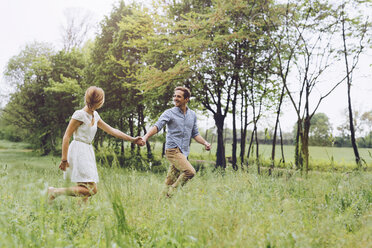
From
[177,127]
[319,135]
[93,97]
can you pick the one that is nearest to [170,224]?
[93,97]

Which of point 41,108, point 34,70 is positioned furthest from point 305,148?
point 34,70

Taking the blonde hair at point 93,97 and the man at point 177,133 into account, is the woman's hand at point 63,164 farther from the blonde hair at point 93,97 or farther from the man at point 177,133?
the man at point 177,133

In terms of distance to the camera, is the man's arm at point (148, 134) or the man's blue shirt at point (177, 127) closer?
the man's arm at point (148, 134)

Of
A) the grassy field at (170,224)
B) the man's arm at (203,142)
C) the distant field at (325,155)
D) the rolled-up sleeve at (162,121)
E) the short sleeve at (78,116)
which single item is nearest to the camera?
the grassy field at (170,224)

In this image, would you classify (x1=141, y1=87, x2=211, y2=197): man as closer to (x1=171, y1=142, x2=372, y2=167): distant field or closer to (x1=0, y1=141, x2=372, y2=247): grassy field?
(x1=171, y1=142, x2=372, y2=167): distant field

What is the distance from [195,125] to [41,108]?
66.7 feet

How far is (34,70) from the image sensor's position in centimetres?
2222

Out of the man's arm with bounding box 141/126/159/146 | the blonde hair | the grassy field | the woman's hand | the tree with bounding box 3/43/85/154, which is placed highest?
the tree with bounding box 3/43/85/154

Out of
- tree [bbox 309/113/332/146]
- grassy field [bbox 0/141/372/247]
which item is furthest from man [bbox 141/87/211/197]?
tree [bbox 309/113/332/146]

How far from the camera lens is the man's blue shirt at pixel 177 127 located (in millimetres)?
4473

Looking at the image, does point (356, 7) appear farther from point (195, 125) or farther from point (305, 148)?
point (195, 125)

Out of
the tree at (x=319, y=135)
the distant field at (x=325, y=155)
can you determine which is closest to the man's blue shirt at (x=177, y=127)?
the distant field at (x=325, y=155)

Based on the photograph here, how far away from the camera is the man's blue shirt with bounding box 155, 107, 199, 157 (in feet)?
14.7

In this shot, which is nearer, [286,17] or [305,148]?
[305,148]
